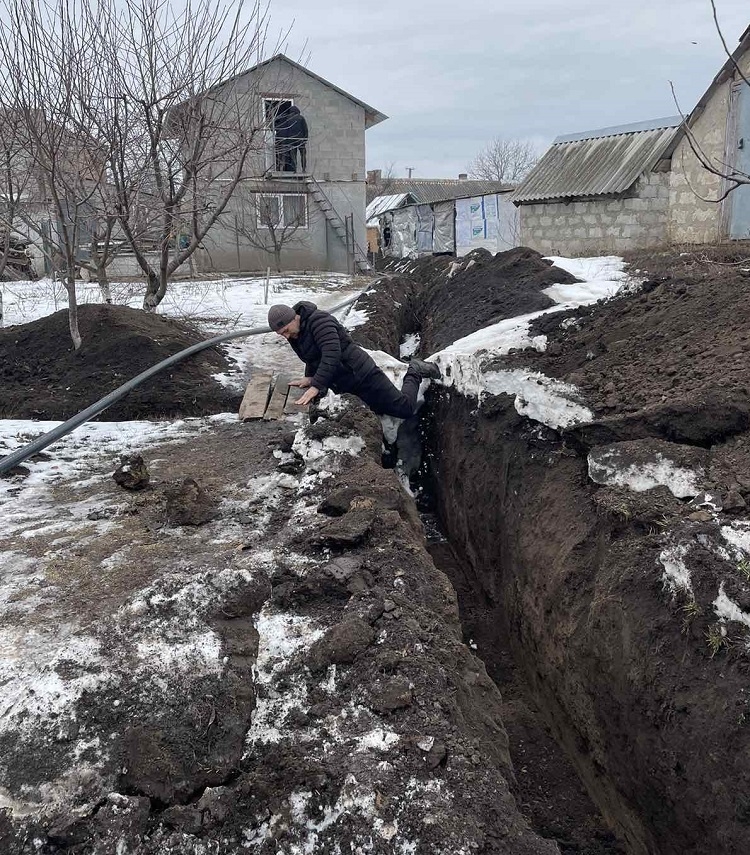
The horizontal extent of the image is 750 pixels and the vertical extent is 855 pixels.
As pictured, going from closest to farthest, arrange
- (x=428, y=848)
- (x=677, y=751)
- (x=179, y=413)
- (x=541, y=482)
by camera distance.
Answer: (x=428, y=848) < (x=677, y=751) < (x=541, y=482) < (x=179, y=413)

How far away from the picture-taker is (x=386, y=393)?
20.2 feet

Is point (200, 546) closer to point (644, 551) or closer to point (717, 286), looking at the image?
point (644, 551)

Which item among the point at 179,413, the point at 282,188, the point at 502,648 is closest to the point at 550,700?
the point at 502,648

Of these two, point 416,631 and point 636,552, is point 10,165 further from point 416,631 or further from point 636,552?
point 636,552

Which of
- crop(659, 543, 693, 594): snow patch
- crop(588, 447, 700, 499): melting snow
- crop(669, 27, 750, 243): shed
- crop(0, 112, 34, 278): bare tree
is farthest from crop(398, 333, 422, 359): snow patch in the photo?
crop(659, 543, 693, 594): snow patch

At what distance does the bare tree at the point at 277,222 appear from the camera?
20.4 meters

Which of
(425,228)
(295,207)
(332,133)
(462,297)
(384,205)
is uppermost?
(332,133)

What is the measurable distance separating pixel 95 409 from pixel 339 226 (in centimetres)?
1825

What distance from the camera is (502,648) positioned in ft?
15.5

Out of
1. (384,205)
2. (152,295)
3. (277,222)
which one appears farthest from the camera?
(384,205)

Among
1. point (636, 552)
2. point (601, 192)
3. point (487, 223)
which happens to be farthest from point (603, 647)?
point (487, 223)

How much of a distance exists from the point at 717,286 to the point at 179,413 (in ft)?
17.7

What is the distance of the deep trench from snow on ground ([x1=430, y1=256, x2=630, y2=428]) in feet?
1.62

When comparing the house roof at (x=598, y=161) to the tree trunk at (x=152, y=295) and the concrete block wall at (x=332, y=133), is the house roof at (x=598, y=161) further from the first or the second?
the tree trunk at (x=152, y=295)
